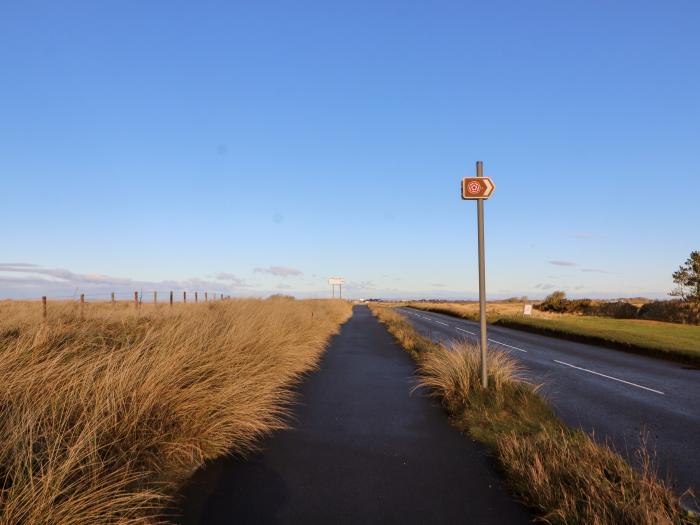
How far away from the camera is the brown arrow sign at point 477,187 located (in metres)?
8.84

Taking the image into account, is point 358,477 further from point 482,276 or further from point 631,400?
point 631,400

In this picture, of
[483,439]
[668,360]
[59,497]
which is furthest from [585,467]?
[668,360]

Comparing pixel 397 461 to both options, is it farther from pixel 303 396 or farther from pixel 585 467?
pixel 303 396

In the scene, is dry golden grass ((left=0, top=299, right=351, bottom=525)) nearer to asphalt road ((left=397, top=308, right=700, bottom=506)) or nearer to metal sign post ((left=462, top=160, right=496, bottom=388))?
metal sign post ((left=462, top=160, right=496, bottom=388))

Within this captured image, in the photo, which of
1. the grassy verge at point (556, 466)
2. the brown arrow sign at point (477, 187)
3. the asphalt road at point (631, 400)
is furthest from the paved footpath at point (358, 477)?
the brown arrow sign at point (477, 187)

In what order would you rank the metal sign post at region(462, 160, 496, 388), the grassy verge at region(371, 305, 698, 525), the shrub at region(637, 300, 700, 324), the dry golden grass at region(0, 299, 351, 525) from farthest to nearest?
the shrub at region(637, 300, 700, 324) < the metal sign post at region(462, 160, 496, 388) < the grassy verge at region(371, 305, 698, 525) < the dry golden grass at region(0, 299, 351, 525)

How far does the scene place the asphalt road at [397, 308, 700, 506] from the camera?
20.8 ft

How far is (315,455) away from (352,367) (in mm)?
7578

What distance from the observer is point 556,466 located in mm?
4773

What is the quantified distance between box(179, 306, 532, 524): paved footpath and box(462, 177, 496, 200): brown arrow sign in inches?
150

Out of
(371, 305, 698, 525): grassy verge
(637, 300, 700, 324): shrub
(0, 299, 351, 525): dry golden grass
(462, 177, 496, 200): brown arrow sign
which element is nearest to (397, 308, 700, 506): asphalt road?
(371, 305, 698, 525): grassy verge

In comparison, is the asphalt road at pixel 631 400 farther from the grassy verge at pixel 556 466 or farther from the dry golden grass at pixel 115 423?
the dry golden grass at pixel 115 423

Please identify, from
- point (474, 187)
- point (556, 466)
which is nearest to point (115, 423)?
point (556, 466)

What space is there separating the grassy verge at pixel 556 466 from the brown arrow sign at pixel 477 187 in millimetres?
3361
